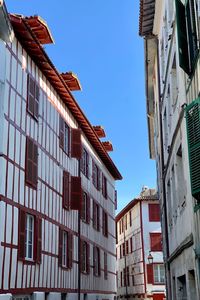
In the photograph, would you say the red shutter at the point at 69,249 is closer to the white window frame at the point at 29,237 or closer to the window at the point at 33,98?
the white window frame at the point at 29,237

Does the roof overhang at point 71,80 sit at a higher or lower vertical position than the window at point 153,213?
higher

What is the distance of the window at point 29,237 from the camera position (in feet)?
43.8

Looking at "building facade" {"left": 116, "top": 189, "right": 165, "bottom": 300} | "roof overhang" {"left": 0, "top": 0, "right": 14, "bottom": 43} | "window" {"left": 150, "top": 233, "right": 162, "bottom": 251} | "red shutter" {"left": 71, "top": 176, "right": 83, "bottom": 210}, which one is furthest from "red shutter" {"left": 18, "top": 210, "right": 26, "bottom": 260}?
"window" {"left": 150, "top": 233, "right": 162, "bottom": 251}

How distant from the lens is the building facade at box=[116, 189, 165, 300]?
37156 mm

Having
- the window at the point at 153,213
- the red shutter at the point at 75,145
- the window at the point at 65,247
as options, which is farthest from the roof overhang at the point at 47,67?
the window at the point at 153,213

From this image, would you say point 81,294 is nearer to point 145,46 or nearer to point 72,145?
point 72,145

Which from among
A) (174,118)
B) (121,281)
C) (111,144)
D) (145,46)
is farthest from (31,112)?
(121,281)

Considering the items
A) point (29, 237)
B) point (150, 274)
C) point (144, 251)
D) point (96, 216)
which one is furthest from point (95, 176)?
point (150, 274)

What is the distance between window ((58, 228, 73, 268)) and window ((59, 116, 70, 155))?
330 cm

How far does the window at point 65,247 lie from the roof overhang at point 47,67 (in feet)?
17.4

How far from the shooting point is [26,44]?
48.5 feet

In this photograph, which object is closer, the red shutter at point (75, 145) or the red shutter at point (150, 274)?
the red shutter at point (75, 145)

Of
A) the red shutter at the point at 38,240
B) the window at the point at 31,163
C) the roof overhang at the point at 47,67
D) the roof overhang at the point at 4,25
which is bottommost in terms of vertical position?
the red shutter at the point at 38,240

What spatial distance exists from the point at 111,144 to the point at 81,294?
12.7m
